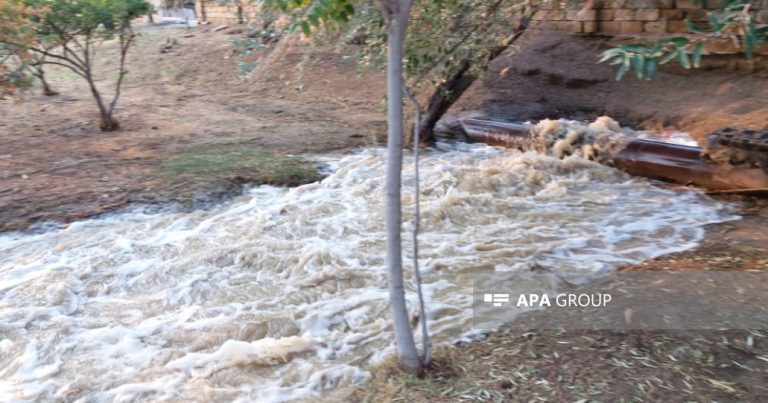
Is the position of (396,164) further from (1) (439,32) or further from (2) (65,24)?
(2) (65,24)

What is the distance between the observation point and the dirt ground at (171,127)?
7297 millimetres

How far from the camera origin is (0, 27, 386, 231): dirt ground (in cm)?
730

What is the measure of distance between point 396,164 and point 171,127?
8.44m

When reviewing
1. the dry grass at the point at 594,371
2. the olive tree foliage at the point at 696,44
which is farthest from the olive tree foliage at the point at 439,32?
the dry grass at the point at 594,371

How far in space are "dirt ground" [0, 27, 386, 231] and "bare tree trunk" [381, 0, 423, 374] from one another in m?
3.14

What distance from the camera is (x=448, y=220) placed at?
261 inches

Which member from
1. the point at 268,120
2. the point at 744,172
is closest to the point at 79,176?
the point at 268,120

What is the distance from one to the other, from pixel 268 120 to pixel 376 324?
760 centimetres

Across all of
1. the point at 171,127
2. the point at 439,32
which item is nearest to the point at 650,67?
the point at 439,32

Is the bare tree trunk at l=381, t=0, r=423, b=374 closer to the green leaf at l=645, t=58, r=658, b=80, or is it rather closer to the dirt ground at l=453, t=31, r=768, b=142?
the green leaf at l=645, t=58, r=658, b=80

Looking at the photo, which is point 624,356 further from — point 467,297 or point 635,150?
point 635,150

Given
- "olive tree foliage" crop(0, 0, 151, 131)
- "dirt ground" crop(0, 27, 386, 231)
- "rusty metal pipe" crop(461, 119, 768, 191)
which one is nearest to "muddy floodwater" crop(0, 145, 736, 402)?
"rusty metal pipe" crop(461, 119, 768, 191)

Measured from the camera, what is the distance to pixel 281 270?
5.52m

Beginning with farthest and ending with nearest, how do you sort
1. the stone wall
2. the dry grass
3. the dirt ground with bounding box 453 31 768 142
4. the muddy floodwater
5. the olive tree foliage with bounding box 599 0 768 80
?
1. the stone wall
2. the dirt ground with bounding box 453 31 768 142
3. the muddy floodwater
4. the dry grass
5. the olive tree foliage with bounding box 599 0 768 80
